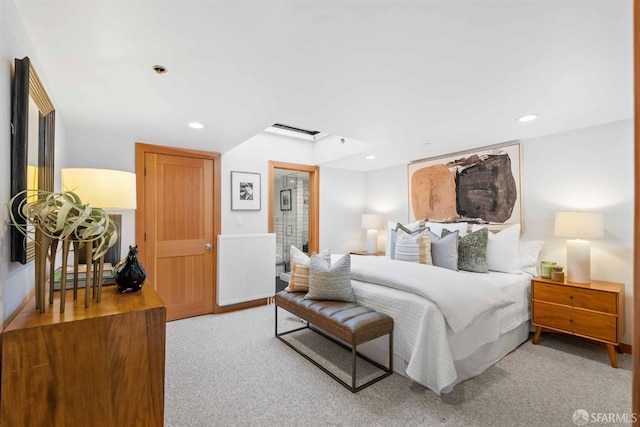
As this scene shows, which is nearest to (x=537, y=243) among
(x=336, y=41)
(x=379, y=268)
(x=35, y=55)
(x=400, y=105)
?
(x=379, y=268)

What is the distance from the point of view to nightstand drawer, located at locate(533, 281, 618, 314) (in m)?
2.35

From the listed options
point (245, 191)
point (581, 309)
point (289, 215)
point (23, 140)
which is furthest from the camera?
point (289, 215)

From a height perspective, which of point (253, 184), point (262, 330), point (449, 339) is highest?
point (253, 184)

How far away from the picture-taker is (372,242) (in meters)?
4.71

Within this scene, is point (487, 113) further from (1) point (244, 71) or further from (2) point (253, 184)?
(2) point (253, 184)

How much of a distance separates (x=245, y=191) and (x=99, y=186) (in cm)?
212

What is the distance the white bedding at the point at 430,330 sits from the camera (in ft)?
6.28

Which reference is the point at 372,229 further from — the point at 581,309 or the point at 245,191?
the point at 581,309


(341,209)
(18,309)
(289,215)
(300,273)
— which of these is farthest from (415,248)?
(289,215)

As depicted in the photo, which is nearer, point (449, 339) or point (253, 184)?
point (449, 339)

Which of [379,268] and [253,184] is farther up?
[253,184]

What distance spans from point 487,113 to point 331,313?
2107 mm

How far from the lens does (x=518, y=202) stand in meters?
3.24

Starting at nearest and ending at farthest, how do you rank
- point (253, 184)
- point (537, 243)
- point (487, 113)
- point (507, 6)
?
1. point (507, 6)
2. point (487, 113)
3. point (537, 243)
4. point (253, 184)
